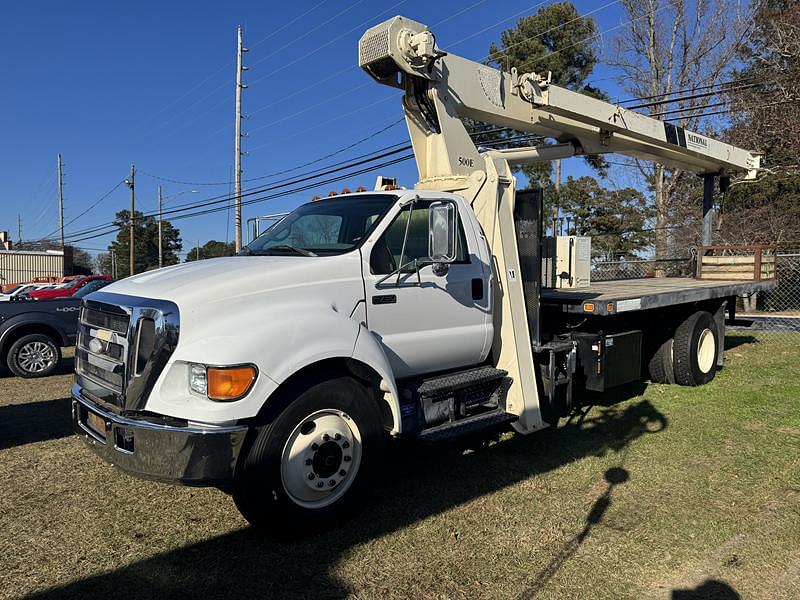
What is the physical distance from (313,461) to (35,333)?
7.97 meters

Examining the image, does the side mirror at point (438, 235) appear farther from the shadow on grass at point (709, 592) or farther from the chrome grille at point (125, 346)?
the shadow on grass at point (709, 592)

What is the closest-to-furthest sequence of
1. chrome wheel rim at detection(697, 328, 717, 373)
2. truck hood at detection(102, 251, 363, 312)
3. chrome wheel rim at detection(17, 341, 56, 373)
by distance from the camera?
truck hood at detection(102, 251, 363, 312) → chrome wheel rim at detection(697, 328, 717, 373) → chrome wheel rim at detection(17, 341, 56, 373)

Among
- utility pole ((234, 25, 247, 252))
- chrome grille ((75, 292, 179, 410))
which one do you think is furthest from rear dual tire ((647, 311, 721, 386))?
utility pole ((234, 25, 247, 252))

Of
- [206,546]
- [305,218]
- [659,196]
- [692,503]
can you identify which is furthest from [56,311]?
[659,196]

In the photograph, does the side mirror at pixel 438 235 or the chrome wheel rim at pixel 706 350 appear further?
the chrome wheel rim at pixel 706 350

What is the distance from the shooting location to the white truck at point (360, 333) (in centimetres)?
343

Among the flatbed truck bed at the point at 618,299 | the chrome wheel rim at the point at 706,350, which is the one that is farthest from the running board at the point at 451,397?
the chrome wheel rim at the point at 706,350

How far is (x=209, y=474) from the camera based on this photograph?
11.0 ft

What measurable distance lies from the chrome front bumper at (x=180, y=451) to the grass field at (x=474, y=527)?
61cm

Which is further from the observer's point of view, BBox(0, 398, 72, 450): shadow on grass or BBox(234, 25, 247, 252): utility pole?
BBox(234, 25, 247, 252): utility pole

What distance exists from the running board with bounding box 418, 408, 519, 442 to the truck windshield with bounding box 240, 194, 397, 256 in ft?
4.99

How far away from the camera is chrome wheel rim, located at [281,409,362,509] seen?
3.68m

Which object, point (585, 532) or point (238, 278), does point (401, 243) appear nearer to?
point (238, 278)

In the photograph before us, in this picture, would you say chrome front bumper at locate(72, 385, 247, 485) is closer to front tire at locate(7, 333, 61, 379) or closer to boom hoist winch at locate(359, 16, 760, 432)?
boom hoist winch at locate(359, 16, 760, 432)
